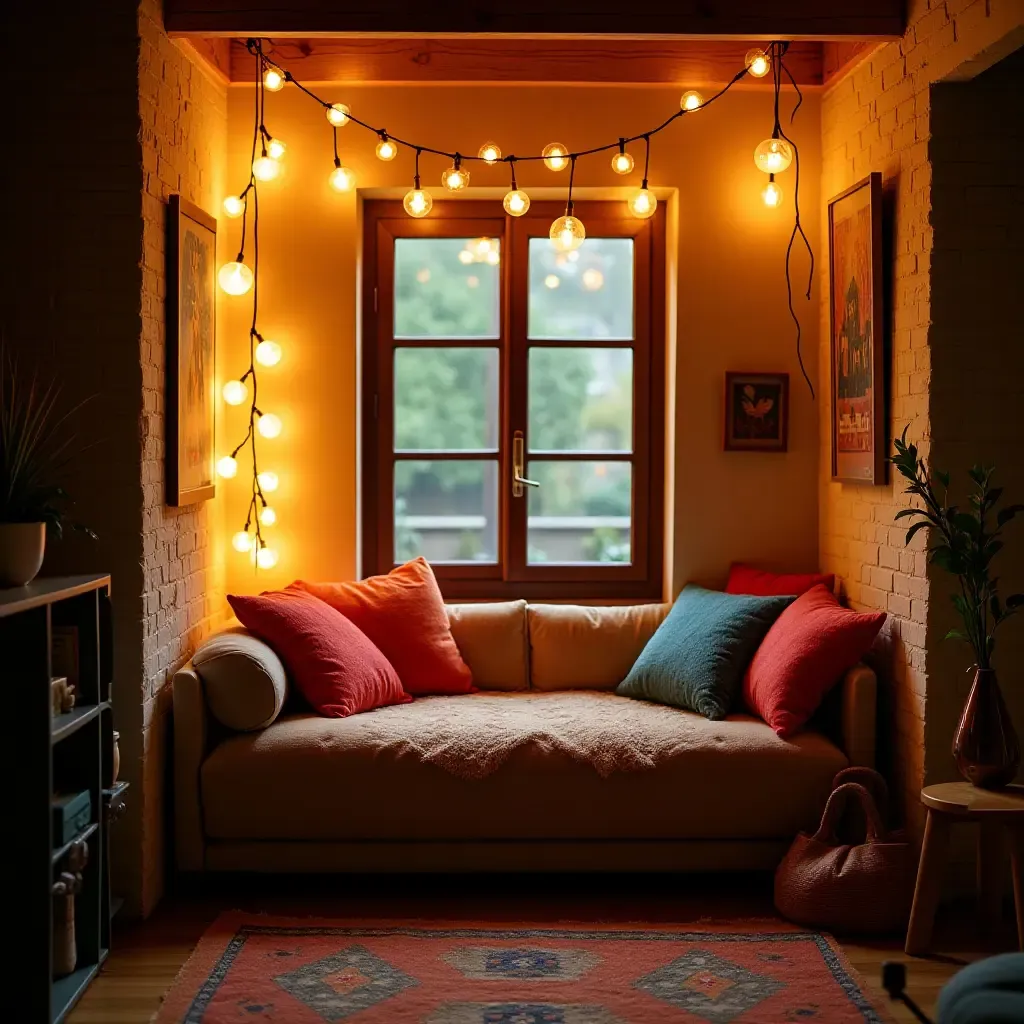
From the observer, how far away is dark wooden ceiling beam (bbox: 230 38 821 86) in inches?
183

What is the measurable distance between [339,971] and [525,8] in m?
2.98

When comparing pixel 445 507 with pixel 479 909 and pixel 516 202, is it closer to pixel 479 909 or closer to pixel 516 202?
pixel 516 202

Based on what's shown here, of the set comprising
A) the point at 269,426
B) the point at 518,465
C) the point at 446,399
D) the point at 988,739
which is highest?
the point at 446,399

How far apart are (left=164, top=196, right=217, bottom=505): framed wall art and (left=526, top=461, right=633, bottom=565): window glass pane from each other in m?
1.33

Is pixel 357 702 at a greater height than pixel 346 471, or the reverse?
pixel 346 471

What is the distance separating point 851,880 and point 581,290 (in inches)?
101

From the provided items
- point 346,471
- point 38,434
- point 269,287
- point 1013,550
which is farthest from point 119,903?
point 1013,550

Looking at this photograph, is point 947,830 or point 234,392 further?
point 234,392

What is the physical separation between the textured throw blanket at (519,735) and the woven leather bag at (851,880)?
508mm

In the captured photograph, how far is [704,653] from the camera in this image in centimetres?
425

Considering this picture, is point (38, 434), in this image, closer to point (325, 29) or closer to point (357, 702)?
point (357, 702)

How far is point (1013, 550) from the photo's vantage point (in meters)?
3.76

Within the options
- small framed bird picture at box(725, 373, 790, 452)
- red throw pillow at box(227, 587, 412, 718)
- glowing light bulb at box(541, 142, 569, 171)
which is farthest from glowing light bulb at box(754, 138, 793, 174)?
red throw pillow at box(227, 587, 412, 718)

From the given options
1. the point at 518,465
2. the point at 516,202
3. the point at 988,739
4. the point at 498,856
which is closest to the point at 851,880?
the point at 988,739
